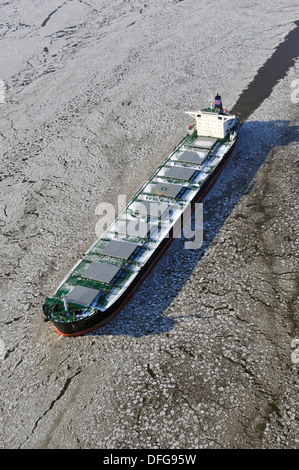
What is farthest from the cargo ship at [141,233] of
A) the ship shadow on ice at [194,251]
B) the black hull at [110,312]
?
the ship shadow on ice at [194,251]

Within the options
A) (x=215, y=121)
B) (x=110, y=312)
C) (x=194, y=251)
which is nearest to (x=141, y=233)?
(x=194, y=251)

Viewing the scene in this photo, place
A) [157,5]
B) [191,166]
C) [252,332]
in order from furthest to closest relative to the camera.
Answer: [157,5], [191,166], [252,332]

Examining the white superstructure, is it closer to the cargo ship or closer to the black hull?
the cargo ship

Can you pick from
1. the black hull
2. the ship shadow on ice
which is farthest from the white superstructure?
the black hull

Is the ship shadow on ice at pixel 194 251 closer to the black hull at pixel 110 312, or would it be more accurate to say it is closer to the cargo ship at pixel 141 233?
the black hull at pixel 110 312

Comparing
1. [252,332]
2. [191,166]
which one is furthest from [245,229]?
[252,332]

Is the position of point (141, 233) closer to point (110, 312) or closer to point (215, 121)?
point (110, 312)

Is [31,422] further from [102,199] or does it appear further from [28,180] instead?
[28,180]
